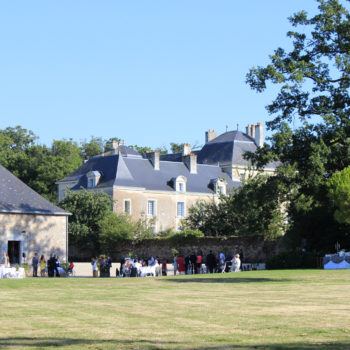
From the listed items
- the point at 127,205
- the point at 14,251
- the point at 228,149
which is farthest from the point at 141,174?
the point at 14,251

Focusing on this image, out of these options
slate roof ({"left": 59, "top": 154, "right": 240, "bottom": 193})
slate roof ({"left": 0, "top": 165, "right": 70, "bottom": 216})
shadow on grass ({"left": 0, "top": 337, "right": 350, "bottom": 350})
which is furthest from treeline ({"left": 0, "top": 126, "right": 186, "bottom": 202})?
shadow on grass ({"left": 0, "top": 337, "right": 350, "bottom": 350})

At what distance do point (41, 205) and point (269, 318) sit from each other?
33589 millimetres

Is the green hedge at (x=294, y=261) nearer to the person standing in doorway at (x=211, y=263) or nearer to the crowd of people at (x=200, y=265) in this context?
the crowd of people at (x=200, y=265)

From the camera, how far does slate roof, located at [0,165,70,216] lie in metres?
45.1

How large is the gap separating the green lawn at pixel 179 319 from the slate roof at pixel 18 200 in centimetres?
2108

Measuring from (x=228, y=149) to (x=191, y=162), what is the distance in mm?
6288

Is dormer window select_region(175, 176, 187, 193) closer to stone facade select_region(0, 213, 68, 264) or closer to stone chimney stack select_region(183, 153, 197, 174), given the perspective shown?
stone chimney stack select_region(183, 153, 197, 174)

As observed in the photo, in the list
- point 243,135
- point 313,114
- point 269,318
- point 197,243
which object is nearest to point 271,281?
point 313,114

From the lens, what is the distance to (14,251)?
4544 centimetres

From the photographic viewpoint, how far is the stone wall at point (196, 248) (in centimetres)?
5009

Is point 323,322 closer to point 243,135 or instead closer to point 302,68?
point 302,68

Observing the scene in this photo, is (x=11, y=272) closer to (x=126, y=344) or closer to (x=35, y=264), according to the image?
(x=35, y=264)

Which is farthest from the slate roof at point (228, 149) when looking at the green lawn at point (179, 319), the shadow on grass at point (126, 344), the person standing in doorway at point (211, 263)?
the shadow on grass at point (126, 344)

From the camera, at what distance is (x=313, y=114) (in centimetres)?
3812
